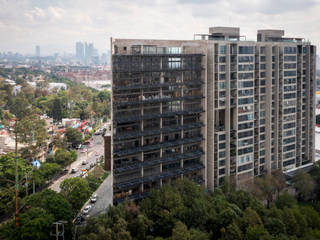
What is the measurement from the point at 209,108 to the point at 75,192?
1868 centimetres

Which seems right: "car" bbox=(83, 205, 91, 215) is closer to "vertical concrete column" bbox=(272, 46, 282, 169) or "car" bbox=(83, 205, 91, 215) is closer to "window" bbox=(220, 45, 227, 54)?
"window" bbox=(220, 45, 227, 54)

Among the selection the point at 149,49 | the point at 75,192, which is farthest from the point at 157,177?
the point at 149,49

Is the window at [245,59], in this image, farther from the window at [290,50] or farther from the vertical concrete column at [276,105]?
the window at [290,50]

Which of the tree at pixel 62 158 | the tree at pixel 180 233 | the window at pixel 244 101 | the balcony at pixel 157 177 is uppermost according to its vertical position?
the window at pixel 244 101

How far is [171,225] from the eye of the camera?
31.3 meters

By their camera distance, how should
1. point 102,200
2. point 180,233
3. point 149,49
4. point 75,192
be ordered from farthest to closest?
point 102,200 < point 75,192 < point 149,49 < point 180,233

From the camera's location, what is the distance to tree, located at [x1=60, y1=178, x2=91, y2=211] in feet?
131

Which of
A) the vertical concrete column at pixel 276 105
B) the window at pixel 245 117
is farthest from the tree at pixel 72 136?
the vertical concrete column at pixel 276 105

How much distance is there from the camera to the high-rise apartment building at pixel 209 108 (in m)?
36.1

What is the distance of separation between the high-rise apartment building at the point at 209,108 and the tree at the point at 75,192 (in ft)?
21.8

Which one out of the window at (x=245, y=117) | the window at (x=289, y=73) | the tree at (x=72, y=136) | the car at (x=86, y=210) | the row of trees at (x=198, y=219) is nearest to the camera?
the row of trees at (x=198, y=219)

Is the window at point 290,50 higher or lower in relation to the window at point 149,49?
higher

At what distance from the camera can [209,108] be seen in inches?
1629

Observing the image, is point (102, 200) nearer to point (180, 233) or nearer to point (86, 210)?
point (86, 210)
